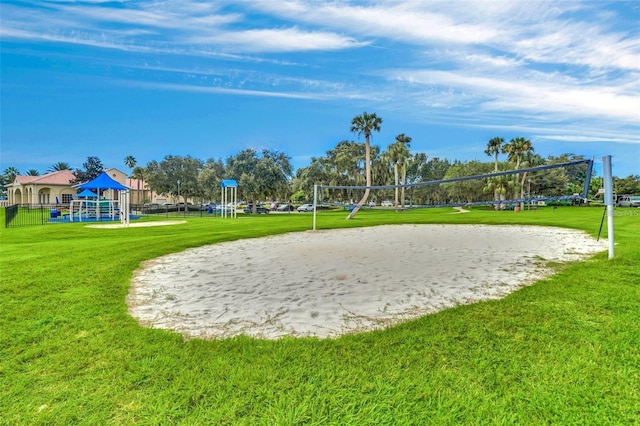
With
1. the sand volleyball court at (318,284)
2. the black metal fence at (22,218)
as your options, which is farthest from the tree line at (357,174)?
the sand volleyball court at (318,284)

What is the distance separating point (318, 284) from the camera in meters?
5.21

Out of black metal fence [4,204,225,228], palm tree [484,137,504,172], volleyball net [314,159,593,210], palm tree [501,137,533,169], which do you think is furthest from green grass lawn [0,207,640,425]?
palm tree [484,137,504,172]

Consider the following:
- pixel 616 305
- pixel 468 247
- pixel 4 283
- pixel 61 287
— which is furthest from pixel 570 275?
pixel 4 283

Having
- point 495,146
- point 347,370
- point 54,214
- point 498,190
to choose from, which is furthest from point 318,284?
point 495,146

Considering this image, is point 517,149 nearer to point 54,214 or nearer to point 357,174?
point 357,174

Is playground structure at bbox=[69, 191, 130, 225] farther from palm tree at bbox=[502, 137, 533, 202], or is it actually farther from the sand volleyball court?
palm tree at bbox=[502, 137, 533, 202]

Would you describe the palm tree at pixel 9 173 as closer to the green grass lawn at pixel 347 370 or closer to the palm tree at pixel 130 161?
the palm tree at pixel 130 161

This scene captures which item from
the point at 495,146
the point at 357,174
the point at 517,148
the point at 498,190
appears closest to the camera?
the point at 517,148

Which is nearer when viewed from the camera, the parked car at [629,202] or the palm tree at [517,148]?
the palm tree at [517,148]

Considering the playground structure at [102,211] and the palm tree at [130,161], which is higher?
the palm tree at [130,161]

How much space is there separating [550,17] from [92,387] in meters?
13.6

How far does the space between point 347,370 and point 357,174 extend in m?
53.7

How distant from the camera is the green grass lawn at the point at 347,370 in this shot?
2.11 meters

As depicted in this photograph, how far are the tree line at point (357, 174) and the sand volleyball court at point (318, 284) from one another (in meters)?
23.1
